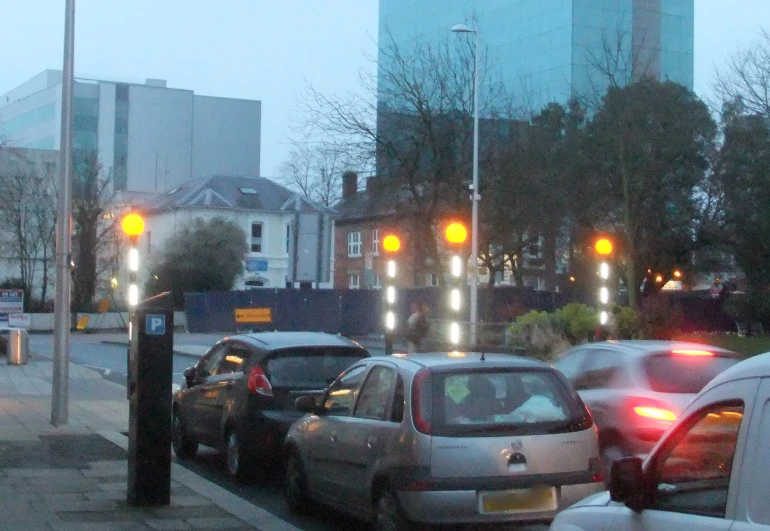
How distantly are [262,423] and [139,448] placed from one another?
6.06ft

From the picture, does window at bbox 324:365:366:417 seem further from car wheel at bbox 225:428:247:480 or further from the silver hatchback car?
car wheel at bbox 225:428:247:480

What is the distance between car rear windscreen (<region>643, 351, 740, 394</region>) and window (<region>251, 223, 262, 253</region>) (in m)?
64.8

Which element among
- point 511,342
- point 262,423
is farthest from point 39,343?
point 262,423

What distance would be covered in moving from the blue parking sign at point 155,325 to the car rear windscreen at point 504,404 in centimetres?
292

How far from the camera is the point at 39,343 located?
4828 cm

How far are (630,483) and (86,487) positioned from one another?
754 centimetres

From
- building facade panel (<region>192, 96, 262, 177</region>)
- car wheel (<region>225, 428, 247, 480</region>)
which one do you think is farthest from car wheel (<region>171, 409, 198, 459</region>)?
building facade panel (<region>192, 96, 262, 177</region>)

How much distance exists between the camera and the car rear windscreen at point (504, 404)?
784 centimetres

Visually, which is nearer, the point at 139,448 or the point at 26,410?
the point at 139,448

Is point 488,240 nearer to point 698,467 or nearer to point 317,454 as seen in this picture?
point 317,454

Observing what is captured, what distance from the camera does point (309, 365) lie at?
11.9 m

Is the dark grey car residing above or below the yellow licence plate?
above

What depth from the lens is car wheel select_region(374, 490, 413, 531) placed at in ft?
25.4

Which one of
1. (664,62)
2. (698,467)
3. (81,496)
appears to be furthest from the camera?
(664,62)
